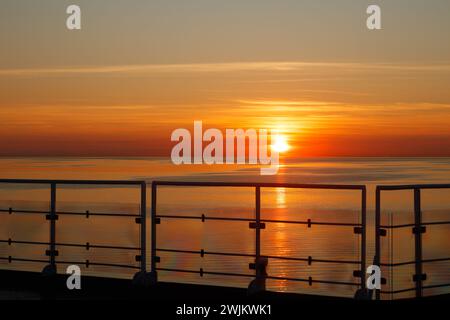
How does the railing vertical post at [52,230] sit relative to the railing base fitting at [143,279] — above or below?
above

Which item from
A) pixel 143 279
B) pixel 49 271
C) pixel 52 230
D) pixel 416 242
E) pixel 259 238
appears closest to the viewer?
pixel 416 242

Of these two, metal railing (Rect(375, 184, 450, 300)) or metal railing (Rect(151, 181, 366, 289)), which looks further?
metal railing (Rect(151, 181, 366, 289))

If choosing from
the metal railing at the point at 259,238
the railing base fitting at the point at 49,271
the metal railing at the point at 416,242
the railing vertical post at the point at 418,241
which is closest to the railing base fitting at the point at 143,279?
the metal railing at the point at 259,238

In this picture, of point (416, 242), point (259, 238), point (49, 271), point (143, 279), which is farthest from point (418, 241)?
point (49, 271)

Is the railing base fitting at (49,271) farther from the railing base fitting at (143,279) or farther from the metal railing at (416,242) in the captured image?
the metal railing at (416,242)

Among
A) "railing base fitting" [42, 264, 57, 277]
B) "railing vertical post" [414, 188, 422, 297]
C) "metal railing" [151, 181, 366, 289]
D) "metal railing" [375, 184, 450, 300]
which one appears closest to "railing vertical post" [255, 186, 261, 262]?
"metal railing" [151, 181, 366, 289]

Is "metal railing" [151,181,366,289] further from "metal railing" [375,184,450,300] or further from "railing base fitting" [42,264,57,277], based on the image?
"railing base fitting" [42,264,57,277]

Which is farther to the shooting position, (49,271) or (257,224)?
(49,271)

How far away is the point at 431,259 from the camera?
22.1ft

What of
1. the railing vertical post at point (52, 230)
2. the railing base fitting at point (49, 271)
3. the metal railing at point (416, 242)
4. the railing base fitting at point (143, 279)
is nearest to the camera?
the metal railing at point (416, 242)

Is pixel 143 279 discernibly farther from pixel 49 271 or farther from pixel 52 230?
pixel 52 230

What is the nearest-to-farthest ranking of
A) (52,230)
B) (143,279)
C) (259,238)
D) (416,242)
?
(416,242), (259,238), (143,279), (52,230)
